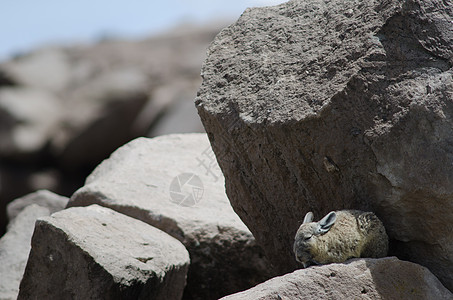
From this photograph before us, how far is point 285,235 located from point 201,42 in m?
15.1

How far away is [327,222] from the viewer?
377 cm

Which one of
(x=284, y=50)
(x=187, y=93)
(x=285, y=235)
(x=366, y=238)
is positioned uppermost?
(x=284, y=50)

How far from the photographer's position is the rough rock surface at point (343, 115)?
3656 millimetres

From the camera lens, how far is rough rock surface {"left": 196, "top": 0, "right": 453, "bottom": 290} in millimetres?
3656

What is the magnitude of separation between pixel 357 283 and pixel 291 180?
3.27 ft

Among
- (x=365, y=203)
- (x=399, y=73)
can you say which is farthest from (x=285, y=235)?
(x=399, y=73)

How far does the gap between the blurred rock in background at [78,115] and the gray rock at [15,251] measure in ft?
25.1

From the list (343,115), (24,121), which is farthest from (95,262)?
(24,121)

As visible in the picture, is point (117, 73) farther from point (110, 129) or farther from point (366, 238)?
point (366, 238)

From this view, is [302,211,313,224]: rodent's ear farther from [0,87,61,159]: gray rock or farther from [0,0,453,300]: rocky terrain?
[0,87,61,159]: gray rock

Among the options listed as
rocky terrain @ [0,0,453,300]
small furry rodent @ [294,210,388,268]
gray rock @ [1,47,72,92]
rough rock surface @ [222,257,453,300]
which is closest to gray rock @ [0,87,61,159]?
gray rock @ [1,47,72,92]

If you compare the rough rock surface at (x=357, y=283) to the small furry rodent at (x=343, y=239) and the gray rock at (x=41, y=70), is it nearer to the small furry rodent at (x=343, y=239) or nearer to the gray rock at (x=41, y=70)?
the small furry rodent at (x=343, y=239)

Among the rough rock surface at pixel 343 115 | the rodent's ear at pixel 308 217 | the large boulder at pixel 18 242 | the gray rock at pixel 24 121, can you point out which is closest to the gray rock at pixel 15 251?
the large boulder at pixel 18 242

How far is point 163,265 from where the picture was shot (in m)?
4.62
